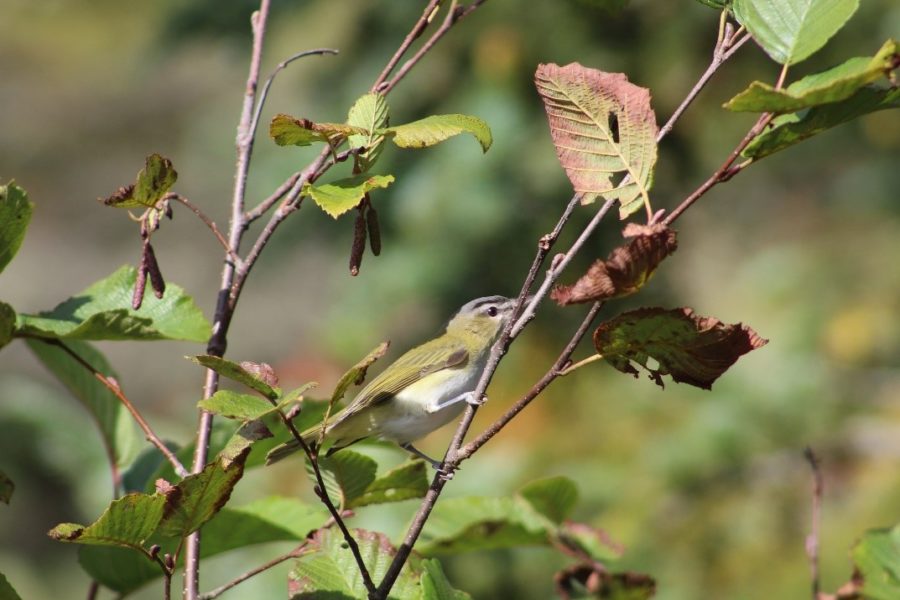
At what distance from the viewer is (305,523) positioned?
57.3 inches

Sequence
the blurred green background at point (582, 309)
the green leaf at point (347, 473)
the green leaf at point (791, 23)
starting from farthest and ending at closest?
the blurred green background at point (582, 309) → the green leaf at point (347, 473) → the green leaf at point (791, 23)

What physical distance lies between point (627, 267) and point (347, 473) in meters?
0.51

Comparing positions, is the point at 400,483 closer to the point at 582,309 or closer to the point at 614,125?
the point at 614,125

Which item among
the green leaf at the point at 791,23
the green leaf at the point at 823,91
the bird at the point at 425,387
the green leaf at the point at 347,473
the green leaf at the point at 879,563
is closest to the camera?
the green leaf at the point at 823,91

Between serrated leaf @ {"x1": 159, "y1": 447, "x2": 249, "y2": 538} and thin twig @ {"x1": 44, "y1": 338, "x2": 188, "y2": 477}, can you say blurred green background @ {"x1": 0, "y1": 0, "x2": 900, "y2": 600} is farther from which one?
serrated leaf @ {"x1": 159, "y1": 447, "x2": 249, "y2": 538}

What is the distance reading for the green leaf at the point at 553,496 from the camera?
150 centimetres

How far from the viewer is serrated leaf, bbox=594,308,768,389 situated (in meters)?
0.94

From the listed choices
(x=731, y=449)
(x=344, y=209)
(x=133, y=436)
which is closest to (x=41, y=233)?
(x=731, y=449)

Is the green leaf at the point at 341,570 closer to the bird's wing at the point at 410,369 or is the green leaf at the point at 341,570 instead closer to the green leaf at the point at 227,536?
the green leaf at the point at 227,536

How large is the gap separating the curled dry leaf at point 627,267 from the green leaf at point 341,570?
0.47 m

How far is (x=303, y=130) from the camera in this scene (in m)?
1.03

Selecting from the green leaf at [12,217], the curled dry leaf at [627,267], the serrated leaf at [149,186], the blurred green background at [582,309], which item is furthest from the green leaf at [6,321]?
the blurred green background at [582,309]

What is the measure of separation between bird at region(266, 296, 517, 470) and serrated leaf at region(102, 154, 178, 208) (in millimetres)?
1035

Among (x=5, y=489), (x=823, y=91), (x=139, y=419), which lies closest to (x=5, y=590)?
(x=5, y=489)
